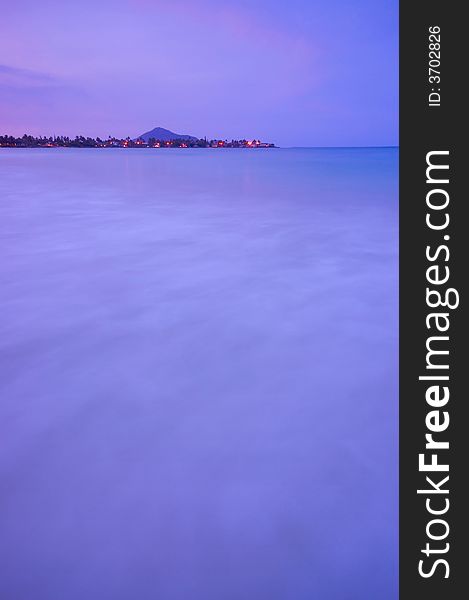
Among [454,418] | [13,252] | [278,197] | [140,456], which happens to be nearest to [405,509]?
[454,418]

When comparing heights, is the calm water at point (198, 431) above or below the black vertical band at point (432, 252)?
below

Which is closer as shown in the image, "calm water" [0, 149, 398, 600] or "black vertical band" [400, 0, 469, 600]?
"black vertical band" [400, 0, 469, 600]

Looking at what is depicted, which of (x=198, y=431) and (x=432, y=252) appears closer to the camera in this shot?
(x=432, y=252)

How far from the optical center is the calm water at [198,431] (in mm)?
1549

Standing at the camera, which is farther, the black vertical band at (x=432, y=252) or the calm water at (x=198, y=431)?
the calm water at (x=198, y=431)

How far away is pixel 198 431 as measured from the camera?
2201 mm

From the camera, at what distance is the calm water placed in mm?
1549

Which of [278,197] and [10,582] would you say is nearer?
[10,582]

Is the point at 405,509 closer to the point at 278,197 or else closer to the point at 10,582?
the point at 10,582

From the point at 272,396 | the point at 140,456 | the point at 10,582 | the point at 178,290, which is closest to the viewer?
the point at 10,582

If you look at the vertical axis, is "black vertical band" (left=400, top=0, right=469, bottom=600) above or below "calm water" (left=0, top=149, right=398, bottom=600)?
above

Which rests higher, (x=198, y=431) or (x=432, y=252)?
(x=432, y=252)

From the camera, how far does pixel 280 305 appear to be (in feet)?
12.4

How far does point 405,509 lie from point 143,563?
84 centimetres
